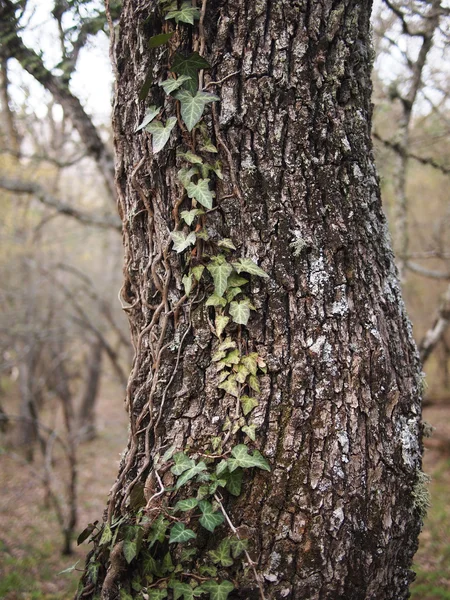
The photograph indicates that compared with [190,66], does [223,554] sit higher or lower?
lower

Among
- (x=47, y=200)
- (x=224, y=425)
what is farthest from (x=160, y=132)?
(x=47, y=200)

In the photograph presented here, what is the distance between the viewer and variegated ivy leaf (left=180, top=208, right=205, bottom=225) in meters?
1.46

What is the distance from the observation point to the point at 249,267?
145cm

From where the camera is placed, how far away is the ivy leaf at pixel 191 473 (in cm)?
146

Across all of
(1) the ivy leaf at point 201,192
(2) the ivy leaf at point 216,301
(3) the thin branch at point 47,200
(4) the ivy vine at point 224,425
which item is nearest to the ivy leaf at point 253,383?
(4) the ivy vine at point 224,425

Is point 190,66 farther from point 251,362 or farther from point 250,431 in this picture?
point 250,431

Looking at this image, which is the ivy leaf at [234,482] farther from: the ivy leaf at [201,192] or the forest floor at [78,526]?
the ivy leaf at [201,192]

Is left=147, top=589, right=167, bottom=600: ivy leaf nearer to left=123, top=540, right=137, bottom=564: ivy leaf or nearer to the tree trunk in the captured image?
the tree trunk

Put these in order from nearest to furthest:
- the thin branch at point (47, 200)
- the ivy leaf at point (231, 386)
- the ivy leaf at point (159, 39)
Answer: the ivy leaf at point (159, 39)
the ivy leaf at point (231, 386)
the thin branch at point (47, 200)

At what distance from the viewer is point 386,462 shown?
1.48 metres

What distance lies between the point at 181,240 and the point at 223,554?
1055 mm

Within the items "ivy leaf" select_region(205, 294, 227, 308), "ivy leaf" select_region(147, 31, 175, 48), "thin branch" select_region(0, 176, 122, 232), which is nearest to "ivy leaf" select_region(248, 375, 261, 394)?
"ivy leaf" select_region(205, 294, 227, 308)

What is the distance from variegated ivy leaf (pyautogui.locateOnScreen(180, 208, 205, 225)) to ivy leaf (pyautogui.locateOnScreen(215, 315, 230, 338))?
335mm

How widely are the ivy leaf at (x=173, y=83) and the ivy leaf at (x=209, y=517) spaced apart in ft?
4.49
